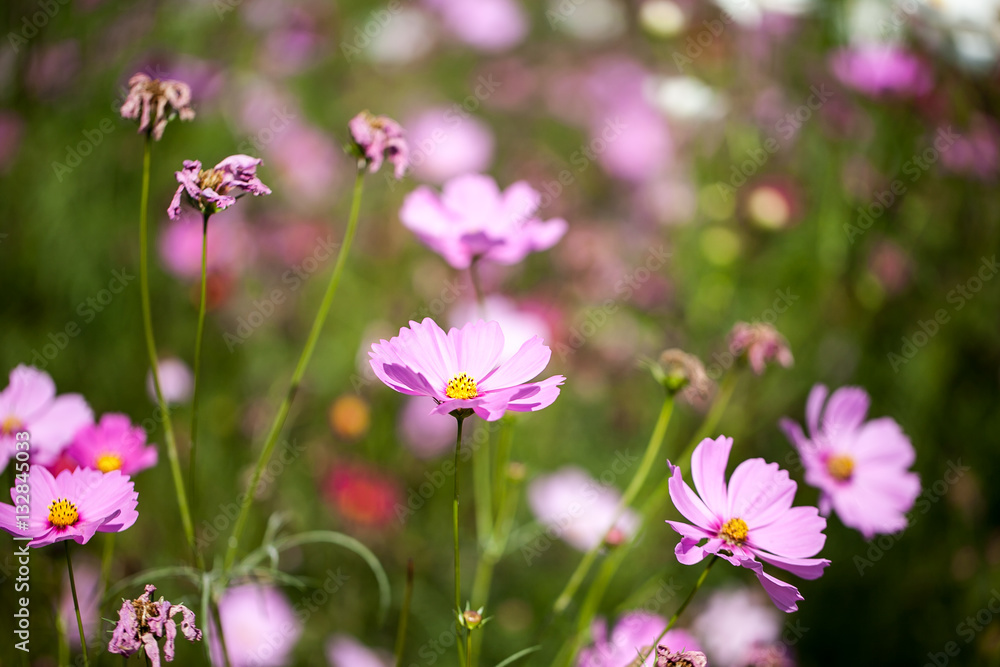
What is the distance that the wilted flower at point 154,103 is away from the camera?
56 centimetres

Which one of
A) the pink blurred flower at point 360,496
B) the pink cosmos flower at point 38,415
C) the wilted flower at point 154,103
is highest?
the wilted flower at point 154,103

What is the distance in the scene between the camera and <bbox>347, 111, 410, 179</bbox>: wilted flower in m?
0.61

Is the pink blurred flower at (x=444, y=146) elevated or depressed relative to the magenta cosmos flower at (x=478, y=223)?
depressed

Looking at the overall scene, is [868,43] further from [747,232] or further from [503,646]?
[503,646]

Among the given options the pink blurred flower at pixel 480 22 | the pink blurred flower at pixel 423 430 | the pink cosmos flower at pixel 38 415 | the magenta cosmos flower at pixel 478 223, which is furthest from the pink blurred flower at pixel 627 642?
the pink blurred flower at pixel 480 22

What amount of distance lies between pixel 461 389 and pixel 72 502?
0.28m

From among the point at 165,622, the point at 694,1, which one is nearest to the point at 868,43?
the point at 694,1

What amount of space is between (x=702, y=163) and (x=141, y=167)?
1172 millimetres

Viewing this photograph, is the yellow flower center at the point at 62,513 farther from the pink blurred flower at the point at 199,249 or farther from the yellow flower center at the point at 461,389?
the pink blurred flower at the point at 199,249

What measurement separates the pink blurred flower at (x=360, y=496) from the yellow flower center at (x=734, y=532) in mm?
788

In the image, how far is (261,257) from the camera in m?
1.71

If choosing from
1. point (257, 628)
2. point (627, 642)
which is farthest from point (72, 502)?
point (257, 628)

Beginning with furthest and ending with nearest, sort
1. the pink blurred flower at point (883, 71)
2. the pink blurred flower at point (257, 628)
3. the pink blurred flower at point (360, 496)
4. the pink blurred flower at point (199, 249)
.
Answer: the pink blurred flower at point (199, 249)
the pink blurred flower at point (883, 71)
the pink blurred flower at point (360, 496)
the pink blurred flower at point (257, 628)

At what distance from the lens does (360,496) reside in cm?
119
